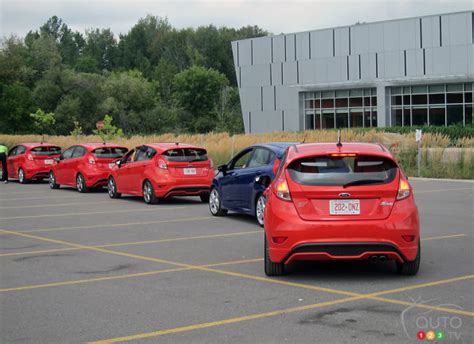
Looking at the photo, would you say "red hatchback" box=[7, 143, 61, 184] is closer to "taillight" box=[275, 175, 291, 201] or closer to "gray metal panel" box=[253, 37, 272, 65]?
"taillight" box=[275, 175, 291, 201]

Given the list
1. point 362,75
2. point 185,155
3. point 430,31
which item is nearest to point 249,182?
point 185,155

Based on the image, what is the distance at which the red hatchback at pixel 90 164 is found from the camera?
77.4 ft

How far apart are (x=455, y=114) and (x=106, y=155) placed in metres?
40.5

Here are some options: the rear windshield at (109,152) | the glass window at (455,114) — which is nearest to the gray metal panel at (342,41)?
the glass window at (455,114)

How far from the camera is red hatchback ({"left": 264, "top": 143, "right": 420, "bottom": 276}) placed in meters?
8.99

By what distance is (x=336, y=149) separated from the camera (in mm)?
9531

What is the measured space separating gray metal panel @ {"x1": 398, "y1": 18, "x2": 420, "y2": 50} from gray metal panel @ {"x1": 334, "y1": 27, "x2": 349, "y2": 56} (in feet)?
17.3

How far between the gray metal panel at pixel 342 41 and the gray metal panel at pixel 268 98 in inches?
311

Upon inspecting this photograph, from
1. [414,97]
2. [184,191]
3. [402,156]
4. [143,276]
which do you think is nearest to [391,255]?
[143,276]

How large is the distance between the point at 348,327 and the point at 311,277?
2515 mm

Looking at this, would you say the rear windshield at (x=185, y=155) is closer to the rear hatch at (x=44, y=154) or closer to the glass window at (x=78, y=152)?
the glass window at (x=78, y=152)

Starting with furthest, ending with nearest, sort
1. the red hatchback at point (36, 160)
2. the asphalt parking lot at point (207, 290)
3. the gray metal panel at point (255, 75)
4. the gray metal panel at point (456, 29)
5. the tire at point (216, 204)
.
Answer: the gray metal panel at point (255, 75) → the gray metal panel at point (456, 29) → the red hatchback at point (36, 160) → the tire at point (216, 204) → the asphalt parking lot at point (207, 290)

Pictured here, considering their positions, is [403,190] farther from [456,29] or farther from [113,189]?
[456,29]

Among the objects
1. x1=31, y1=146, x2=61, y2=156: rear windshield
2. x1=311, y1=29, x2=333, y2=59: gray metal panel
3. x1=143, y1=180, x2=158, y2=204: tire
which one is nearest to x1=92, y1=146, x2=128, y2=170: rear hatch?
x1=143, y1=180, x2=158, y2=204: tire
